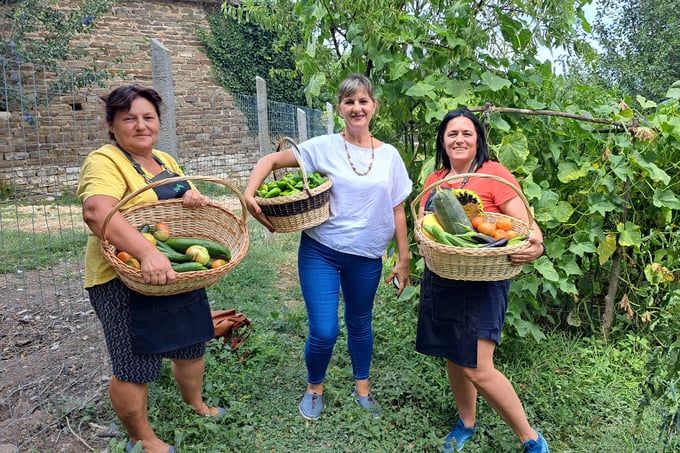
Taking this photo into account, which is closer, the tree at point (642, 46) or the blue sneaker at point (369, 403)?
the blue sneaker at point (369, 403)

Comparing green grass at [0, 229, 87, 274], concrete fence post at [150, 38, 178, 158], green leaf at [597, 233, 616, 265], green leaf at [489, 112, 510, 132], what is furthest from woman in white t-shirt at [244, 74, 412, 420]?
green grass at [0, 229, 87, 274]

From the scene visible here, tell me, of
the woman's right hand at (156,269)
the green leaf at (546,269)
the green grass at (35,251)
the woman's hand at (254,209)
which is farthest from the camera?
the green grass at (35,251)

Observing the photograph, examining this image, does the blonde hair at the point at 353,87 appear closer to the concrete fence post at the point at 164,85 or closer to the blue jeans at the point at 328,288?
the blue jeans at the point at 328,288

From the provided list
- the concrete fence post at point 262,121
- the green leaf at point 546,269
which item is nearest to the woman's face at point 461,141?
the green leaf at point 546,269

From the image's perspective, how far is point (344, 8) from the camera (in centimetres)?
303

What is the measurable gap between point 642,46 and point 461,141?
14.5m

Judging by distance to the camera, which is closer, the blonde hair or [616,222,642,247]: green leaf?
the blonde hair

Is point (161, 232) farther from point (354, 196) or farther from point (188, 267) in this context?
point (354, 196)

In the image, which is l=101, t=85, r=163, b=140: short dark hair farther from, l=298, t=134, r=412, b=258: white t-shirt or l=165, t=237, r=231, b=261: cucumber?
l=298, t=134, r=412, b=258: white t-shirt

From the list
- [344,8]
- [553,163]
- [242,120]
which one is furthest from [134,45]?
[553,163]

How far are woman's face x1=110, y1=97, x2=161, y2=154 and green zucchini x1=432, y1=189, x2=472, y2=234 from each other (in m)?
1.20

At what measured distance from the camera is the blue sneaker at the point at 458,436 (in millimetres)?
2545

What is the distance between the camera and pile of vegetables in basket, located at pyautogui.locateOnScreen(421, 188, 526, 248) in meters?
2.02

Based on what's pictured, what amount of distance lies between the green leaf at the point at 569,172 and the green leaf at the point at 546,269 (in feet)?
1.57
